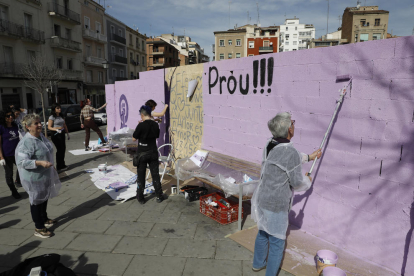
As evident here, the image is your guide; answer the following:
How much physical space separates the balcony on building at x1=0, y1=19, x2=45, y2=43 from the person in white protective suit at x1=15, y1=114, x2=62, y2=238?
23990 millimetres

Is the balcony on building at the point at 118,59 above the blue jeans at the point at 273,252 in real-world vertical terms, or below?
above

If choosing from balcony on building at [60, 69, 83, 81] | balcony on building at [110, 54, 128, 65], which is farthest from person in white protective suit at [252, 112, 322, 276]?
balcony on building at [110, 54, 128, 65]

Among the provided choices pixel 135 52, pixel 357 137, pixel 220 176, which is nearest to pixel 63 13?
pixel 135 52

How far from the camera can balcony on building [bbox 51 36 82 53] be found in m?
26.8

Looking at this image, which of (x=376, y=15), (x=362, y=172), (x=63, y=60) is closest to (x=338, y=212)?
(x=362, y=172)

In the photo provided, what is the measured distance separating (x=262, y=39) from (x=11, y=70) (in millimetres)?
57254

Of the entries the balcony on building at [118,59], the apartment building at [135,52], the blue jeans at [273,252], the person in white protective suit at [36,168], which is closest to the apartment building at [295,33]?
the apartment building at [135,52]

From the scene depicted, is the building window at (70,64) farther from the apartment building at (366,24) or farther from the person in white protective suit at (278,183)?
the apartment building at (366,24)

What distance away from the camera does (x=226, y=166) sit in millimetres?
5227

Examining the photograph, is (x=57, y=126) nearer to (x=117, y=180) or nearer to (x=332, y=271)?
(x=117, y=180)

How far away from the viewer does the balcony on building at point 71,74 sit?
1104 inches

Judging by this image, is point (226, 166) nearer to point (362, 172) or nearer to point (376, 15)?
point (362, 172)

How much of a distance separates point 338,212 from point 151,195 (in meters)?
3.47

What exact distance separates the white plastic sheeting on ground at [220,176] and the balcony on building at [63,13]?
28.6 meters
